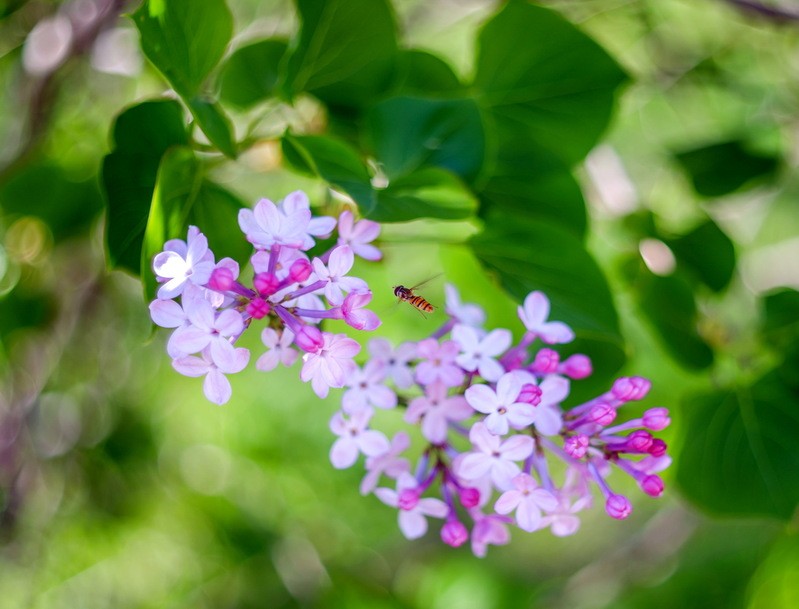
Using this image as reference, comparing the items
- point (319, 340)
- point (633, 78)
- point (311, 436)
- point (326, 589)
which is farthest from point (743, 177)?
point (311, 436)

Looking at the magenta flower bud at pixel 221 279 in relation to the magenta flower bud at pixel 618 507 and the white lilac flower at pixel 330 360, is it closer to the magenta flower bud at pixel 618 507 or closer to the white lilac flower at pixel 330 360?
the white lilac flower at pixel 330 360

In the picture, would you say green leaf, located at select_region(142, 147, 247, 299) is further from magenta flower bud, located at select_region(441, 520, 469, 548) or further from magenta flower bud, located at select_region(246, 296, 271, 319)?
magenta flower bud, located at select_region(441, 520, 469, 548)

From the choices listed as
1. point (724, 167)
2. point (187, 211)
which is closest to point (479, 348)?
point (187, 211)

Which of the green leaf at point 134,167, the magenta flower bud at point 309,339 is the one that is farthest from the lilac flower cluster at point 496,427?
the green leaf at point 134,167

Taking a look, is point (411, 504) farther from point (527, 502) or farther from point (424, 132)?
point (424, 132)

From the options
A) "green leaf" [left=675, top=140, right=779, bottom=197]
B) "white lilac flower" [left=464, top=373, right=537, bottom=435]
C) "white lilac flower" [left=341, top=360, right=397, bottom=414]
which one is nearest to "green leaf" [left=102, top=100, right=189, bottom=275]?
"white lilac flower" [left=341, top=360, right=397, bottom=414]

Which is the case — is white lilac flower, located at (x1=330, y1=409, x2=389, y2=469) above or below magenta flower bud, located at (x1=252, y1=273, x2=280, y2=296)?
below
